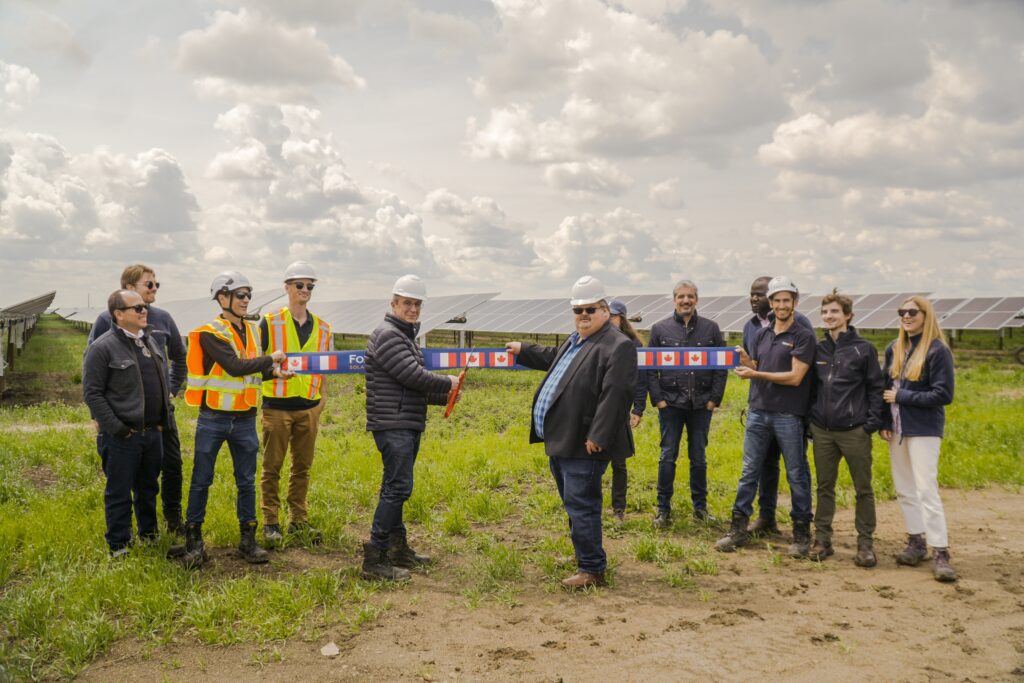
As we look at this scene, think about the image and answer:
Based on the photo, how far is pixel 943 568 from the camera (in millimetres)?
A: 4988

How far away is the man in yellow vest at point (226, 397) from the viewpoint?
5.04 m

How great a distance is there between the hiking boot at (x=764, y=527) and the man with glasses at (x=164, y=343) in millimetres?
4904

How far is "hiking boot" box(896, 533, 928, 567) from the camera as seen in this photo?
531 cm

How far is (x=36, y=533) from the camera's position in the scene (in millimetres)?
5621

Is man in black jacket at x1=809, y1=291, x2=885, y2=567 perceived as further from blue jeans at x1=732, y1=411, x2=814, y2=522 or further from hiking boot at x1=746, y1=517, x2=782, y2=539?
hiking boot at x1=746, y1=517, x2=782, y2=539

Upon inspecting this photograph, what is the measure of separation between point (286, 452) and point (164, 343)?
1401 millimetres

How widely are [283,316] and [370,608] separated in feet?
8.28

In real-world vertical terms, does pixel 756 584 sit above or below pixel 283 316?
below

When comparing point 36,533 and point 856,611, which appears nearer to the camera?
point 856,611

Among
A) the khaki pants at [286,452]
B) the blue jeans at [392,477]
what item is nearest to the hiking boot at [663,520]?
the blue jeans at [392,477]

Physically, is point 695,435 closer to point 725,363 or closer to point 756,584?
point 725,363

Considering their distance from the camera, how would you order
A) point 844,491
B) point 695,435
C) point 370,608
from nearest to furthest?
point 370,608 → point 695,435 → point 844,491

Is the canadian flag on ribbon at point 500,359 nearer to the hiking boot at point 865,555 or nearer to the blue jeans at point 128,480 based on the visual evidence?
the blue jeans at point 128,480

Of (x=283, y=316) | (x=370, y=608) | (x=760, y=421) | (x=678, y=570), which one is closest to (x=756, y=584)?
(x=678, y=570)
